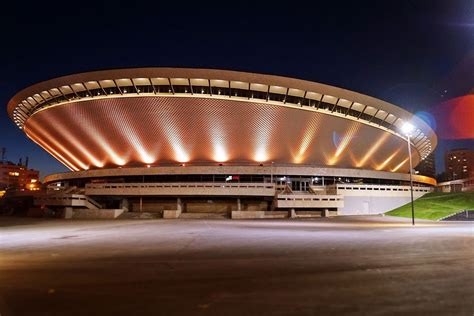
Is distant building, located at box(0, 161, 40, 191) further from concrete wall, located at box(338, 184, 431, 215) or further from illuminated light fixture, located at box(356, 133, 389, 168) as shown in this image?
concrete wall, located at box(338, 184, 431, 215)

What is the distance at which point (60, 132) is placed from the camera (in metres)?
47.8

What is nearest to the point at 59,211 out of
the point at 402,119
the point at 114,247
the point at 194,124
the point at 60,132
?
the point at 60,132

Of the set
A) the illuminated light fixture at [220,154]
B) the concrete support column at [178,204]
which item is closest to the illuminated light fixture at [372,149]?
the illuminated light fixture at [220,154]


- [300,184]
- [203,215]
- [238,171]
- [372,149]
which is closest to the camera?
[203,215]

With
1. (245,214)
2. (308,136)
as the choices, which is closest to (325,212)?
(245,214)

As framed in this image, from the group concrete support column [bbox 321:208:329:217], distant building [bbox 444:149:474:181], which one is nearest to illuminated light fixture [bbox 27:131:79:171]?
concrete support column [bbox 321:208:329:217]

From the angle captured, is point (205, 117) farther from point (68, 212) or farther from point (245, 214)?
point (68, 212)

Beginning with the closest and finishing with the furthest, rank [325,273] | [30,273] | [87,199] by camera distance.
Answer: [325,273], [30,273], [87,199]

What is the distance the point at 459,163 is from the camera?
151250 millimetres

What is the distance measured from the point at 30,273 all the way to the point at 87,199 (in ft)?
107

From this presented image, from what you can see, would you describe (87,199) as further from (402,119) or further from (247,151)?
(402,119)

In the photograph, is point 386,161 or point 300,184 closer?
point 300,184

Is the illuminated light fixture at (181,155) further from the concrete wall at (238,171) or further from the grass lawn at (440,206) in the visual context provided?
the grass lawn at (440,206)

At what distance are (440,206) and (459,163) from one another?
141m
